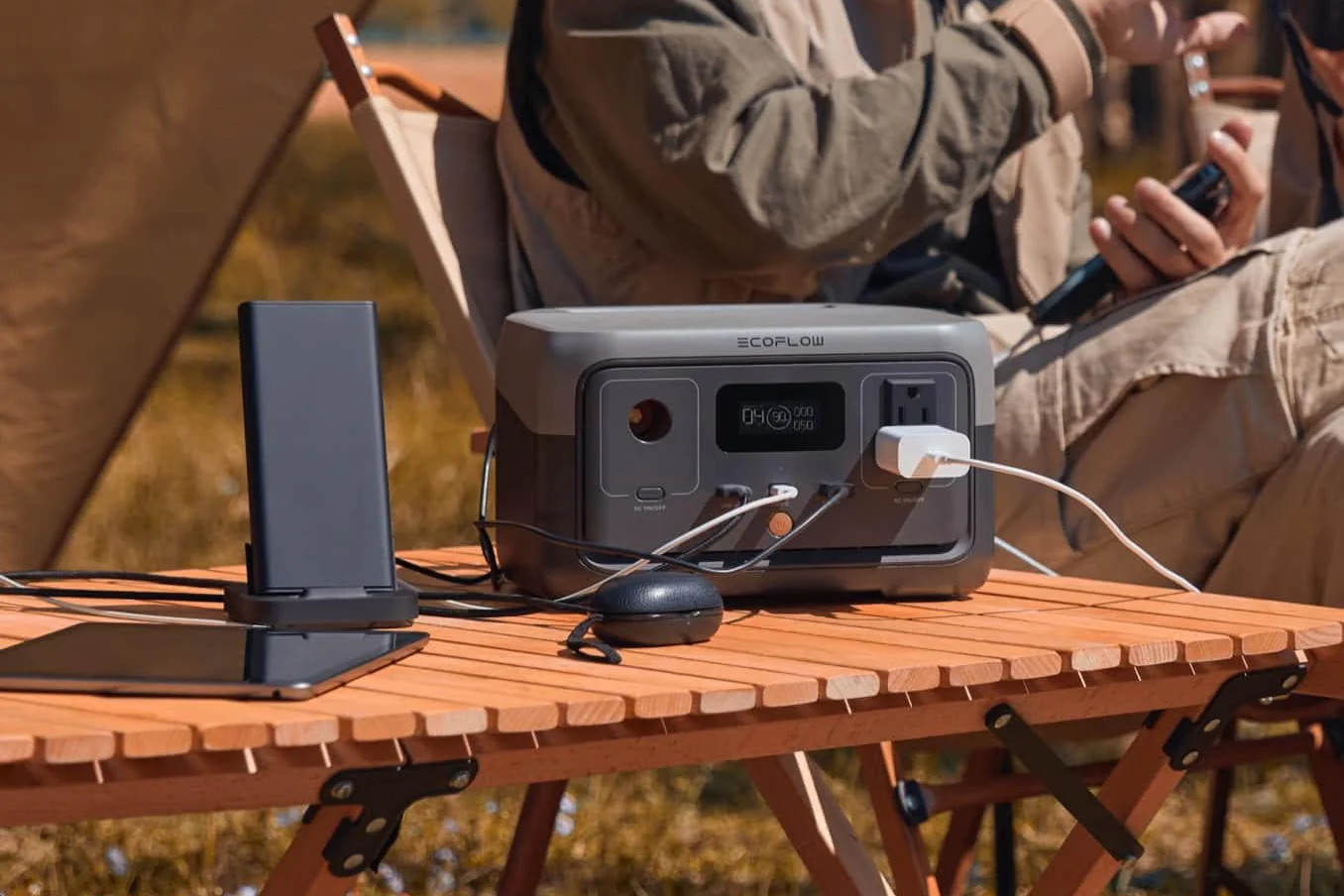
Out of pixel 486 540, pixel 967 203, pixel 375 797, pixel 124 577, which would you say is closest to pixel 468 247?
pixel 967 203

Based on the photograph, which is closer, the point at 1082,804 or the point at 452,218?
the point at 1082,804

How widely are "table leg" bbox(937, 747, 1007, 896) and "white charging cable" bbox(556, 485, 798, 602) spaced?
0.74m

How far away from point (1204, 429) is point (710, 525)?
0.59m

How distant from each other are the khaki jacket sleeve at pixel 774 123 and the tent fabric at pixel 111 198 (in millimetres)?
438

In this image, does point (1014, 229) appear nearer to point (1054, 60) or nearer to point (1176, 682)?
point (1054, 60)

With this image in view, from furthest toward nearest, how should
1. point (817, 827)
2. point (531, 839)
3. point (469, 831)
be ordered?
point (469, 831) → point (531, 839) → point (817, 827)

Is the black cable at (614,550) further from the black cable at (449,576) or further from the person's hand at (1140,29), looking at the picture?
the person's hand at (1140,29)

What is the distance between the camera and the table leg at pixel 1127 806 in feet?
4.68

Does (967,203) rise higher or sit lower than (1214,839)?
higher

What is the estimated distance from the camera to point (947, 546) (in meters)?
1.54

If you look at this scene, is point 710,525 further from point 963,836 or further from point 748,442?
point 963,836

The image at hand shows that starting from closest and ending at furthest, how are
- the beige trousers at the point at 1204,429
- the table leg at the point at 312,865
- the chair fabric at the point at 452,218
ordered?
the table leg at the point at 312,865
the beige trousers at the point at 1204,429
the chair fabric at the point at 452,218

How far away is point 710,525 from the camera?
1.47 m

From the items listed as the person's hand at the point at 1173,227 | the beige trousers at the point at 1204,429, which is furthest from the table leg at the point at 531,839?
the person's hand at the point at 1173,227
